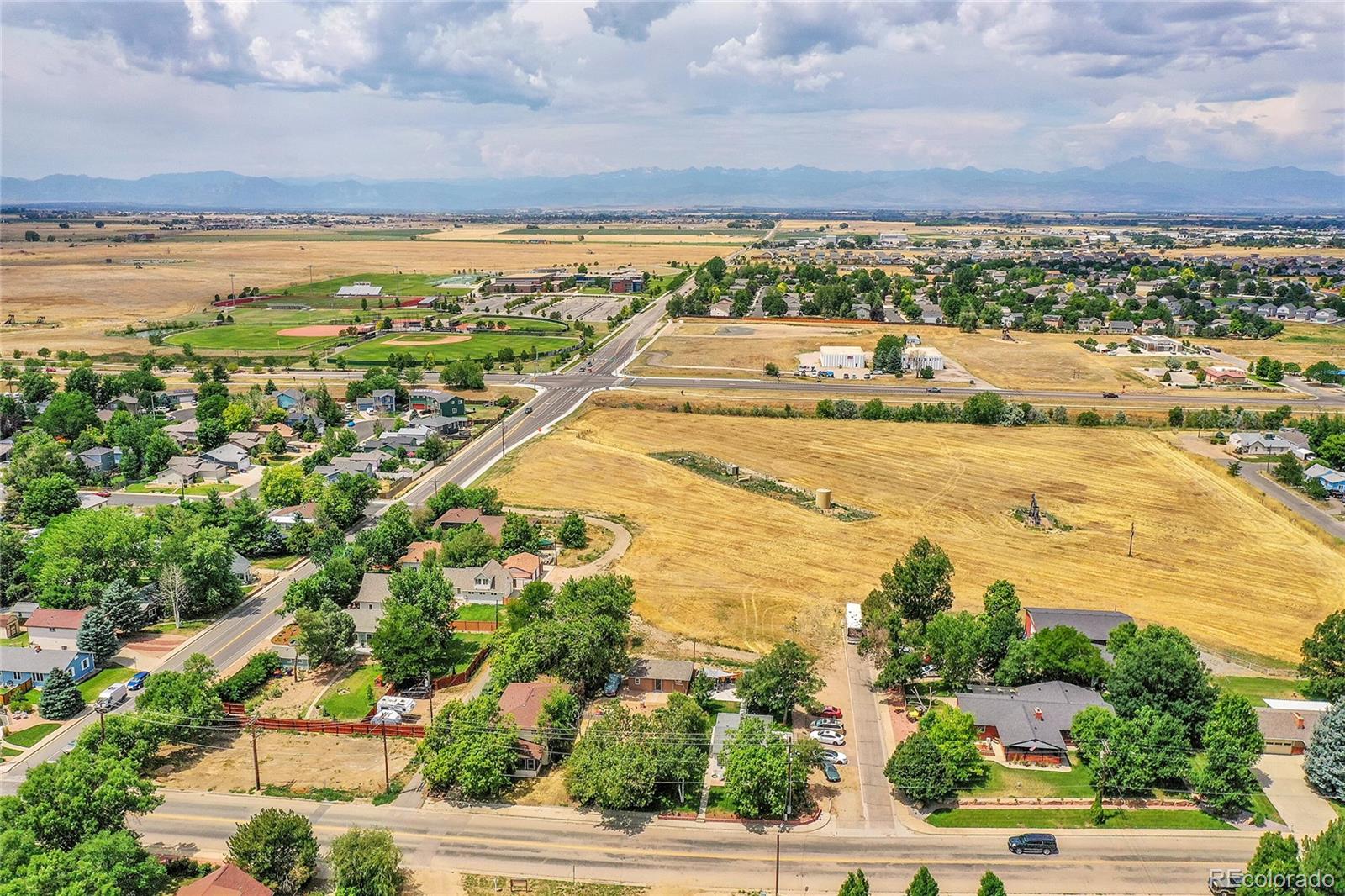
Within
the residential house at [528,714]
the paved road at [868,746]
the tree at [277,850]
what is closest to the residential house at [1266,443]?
the paved road at [868,746]

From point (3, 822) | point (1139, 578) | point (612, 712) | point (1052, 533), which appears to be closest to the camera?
point (3, 822)

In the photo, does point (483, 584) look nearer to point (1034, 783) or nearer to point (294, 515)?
point (294, 515)

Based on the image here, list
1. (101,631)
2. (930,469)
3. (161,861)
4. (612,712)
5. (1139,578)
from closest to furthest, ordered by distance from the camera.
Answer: (161,861)
(612,712)
(101,631)
(1139,578)
(930,469)

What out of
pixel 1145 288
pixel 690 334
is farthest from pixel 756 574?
pixel 1145 288

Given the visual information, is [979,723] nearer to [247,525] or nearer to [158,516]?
[247,525]

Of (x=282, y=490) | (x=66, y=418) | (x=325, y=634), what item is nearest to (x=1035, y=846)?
(x=325, y=634)

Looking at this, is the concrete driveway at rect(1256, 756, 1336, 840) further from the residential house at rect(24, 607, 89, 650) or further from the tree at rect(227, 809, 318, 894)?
the residential house at rect(24, 607, 89, 650)

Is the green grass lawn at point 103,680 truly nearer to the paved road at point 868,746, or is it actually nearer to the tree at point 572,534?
the tree at point 572,534

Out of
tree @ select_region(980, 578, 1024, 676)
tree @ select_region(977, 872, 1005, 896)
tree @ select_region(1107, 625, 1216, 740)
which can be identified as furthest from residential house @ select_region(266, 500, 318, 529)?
tree @ select_region(1107, 625, 1216, 740)
